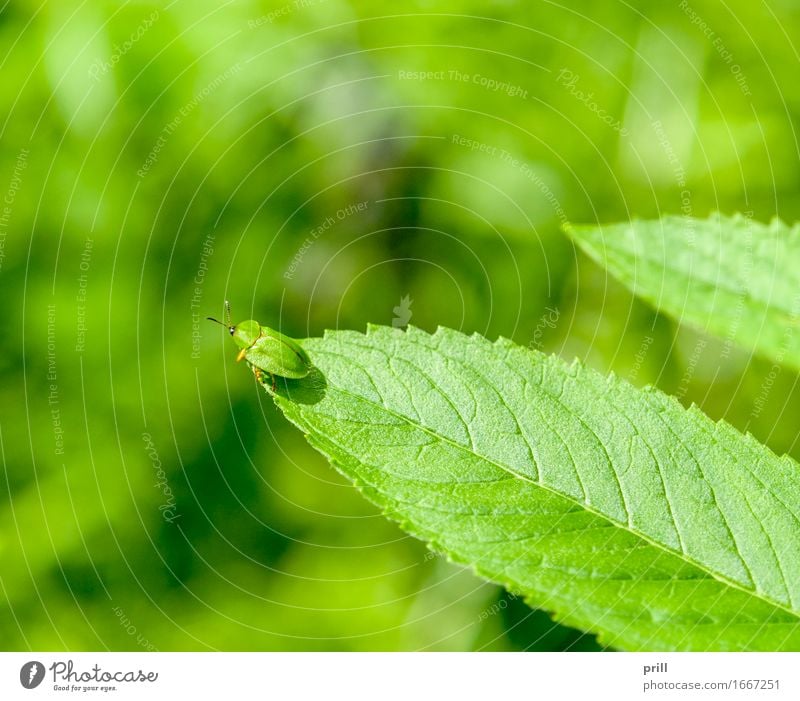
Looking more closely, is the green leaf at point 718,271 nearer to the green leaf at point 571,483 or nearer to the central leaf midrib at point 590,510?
the green leaf at point 571,483

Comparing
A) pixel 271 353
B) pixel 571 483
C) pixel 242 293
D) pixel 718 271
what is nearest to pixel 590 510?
pixel 571 483

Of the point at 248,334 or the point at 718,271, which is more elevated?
the point at 718,271

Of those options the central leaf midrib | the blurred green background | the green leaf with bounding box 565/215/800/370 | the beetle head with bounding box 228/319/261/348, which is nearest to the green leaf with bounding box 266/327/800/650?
the central leaf midrib

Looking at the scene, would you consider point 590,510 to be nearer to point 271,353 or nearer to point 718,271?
point 271,353

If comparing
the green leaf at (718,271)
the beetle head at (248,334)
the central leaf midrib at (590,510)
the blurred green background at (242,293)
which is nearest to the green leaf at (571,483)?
the central leaf midrib at (590,510)
